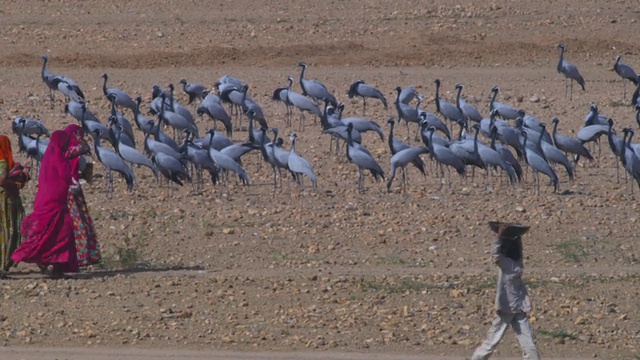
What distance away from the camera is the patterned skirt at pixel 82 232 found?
12.9 metres

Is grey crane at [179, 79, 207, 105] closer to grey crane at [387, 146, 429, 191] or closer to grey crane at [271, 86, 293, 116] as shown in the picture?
grey crane at [271, 86, 293, 116]

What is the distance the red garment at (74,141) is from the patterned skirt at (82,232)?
0.21 meters

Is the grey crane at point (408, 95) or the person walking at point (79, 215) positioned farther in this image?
the grey crane at point (408, 95)

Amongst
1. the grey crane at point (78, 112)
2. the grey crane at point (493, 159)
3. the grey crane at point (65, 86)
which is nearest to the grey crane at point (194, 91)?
the grey crane at point (65, 86)

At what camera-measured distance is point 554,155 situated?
18.8m

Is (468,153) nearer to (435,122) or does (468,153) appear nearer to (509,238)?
(435,122)

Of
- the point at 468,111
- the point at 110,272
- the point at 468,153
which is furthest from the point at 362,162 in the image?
the point at 110,272

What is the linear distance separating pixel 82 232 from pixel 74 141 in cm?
76

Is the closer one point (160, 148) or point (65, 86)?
point (160, 148)

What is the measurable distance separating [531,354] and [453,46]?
18905mm

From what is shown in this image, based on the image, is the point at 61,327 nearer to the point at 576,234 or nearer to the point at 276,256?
the point at 276,256

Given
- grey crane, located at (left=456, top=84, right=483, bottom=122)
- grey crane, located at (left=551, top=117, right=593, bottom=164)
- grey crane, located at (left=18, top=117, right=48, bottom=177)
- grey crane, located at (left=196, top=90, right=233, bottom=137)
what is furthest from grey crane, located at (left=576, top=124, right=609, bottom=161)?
grey crane, located at (left=18, top=117, right=48, bottom=177)

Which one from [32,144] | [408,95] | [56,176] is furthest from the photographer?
[408,95]

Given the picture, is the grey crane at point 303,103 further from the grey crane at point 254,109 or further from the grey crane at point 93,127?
the grey crane at point 93,127
